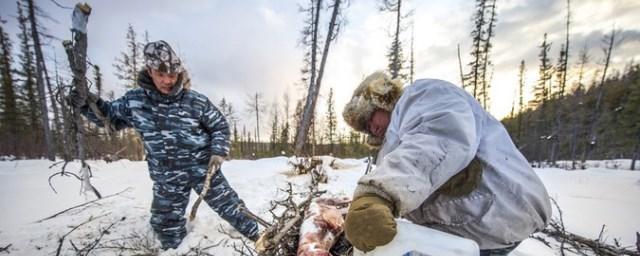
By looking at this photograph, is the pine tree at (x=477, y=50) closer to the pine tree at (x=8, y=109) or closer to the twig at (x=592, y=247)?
the twig at (x=592, y=247)

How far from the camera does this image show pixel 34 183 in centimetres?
574

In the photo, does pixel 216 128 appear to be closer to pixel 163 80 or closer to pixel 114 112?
pixel 163 80

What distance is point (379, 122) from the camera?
1390 millimetres

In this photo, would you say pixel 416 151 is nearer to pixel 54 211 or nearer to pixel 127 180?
pixel 54 211

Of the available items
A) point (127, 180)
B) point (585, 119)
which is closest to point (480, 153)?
point (127, 180)

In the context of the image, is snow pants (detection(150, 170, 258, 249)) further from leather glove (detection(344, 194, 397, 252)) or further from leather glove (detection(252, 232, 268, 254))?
leather glove (detection(344, 194, 397, 252))

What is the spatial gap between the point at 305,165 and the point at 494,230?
255 inches

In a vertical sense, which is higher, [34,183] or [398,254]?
[398,254]

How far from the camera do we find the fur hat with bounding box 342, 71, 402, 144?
1.30 meters

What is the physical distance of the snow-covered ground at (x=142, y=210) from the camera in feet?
9.19

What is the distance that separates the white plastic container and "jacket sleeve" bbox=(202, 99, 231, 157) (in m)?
2.42

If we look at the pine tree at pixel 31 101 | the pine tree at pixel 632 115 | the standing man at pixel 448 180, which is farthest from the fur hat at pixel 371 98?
the pine tree at pixel 632 115

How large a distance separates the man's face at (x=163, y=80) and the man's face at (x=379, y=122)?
2.18 m

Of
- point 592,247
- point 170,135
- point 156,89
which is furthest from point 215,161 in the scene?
point 592,247
